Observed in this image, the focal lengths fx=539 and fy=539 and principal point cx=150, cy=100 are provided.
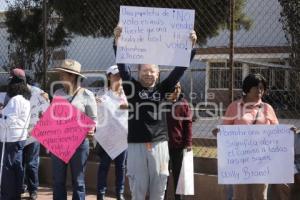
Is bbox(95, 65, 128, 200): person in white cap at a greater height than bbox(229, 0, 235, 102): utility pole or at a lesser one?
lesser

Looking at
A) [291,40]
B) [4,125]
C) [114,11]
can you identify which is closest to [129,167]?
[4,125]

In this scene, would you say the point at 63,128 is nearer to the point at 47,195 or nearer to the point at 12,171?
the point at 12,171

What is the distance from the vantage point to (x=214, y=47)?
1170cm

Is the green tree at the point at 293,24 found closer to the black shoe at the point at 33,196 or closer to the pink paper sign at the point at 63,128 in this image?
the pink paper sign at the point at 63,128

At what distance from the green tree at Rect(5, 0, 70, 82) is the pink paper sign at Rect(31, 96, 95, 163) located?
320 cm

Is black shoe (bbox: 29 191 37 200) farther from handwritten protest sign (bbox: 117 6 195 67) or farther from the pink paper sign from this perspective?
handwritten protest sign (bbox: 117 6 195 67)

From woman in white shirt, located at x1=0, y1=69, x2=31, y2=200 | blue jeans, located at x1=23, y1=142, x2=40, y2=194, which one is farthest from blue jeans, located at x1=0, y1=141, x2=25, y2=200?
blue jeans, located at x1=23, y1=142, x2=40, y2=194

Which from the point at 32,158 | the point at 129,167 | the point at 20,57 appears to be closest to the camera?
the point at 129,167

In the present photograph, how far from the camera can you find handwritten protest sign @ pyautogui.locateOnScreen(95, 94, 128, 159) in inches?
266

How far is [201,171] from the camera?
7188mm

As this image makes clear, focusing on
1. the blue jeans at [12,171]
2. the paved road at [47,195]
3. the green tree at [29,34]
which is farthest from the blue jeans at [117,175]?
the green tree at [29,34]

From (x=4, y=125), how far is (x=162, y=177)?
2.38 m

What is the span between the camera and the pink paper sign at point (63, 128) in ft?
19.0

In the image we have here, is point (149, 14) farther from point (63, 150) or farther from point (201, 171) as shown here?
point (201, 171)
